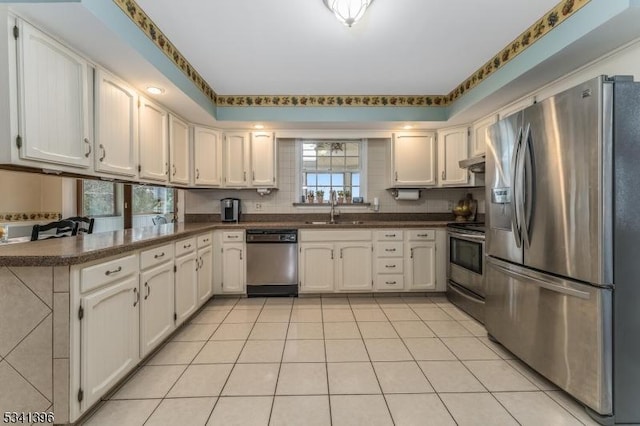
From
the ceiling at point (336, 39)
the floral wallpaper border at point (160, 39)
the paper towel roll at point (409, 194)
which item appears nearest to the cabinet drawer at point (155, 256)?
the floral wallpaper border at point (160, 39)

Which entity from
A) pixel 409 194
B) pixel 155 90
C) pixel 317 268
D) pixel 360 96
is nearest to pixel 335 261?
pixel 317 268

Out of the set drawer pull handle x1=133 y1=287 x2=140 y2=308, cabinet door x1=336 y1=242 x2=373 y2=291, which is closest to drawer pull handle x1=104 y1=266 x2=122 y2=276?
drawer pull handle x1=133 y1=287 x2=140 y2=308

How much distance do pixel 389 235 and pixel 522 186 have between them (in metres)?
1.78

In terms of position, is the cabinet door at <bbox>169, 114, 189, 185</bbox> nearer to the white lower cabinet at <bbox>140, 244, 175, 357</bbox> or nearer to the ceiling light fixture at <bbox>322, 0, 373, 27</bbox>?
the white lower cabinet at <bbox>140, 244, 175, 357</bbox>

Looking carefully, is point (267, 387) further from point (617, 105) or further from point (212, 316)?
point (617, 105)

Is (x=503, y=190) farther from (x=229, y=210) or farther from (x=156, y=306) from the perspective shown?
(x=229, y=210)

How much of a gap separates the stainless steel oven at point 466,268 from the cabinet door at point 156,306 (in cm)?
266

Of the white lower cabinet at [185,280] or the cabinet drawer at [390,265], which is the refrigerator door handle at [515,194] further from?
the white lower cabinet at [185,280]

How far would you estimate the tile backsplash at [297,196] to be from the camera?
413 centimetres

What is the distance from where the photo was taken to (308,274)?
3586 millimetres

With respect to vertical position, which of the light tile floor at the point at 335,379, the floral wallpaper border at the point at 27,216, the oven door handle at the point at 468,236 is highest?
the floral wallpaper border at the point at 27,216

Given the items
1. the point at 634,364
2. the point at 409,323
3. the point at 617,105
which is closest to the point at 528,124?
the point at 617,105

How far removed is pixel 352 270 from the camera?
3600mm

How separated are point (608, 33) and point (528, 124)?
598 mm
